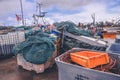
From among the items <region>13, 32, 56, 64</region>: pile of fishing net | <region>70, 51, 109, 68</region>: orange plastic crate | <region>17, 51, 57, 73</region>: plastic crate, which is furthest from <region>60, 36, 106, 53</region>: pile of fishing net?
<region>70, 51, 109, 68</region>: orange plastic crate

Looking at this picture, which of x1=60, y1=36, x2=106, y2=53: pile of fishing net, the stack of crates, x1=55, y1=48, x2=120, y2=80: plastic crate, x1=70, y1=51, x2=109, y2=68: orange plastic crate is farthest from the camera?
the stack of crates

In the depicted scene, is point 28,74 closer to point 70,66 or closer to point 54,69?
point 54,69

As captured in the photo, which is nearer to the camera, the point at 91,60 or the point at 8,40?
the point at 91,60

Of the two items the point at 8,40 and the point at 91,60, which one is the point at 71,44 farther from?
the point at 91,60

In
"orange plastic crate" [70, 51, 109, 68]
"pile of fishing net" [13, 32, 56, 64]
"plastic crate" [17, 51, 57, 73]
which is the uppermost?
"orange plastic crate" [70, 51, 109, 68]

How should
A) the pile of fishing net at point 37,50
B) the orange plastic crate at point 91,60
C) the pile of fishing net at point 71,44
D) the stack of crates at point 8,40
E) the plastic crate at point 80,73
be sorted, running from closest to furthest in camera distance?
1. the plastic crate at point 80,73
2. the orange plastic crate at point 91,60
3. the pile of fishing net at point 37,50
4. the pile of fishing net at point 71,44
5. the stack of crates at point 8,40

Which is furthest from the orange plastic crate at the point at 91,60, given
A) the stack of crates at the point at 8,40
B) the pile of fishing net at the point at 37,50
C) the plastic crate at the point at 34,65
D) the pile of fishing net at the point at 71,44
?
the stack of crates at the point at 8,40

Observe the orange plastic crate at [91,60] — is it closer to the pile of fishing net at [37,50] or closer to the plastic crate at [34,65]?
Result: the pile of fishing net at [37,50]

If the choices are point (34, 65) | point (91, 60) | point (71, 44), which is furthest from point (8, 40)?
point (91, 60)

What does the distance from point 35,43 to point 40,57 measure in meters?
0.53

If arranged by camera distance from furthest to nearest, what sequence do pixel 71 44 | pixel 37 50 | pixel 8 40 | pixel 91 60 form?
pixel 8 40, pixel 71 44, pixel 37 50, pixel 91 60

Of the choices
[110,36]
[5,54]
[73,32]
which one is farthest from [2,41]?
[110,36]

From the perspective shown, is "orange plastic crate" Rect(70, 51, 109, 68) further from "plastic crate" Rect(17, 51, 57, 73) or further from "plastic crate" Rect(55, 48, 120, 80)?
"plastic crate" Rect(17, 51, 57, 73)

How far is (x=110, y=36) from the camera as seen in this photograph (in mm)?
6680
